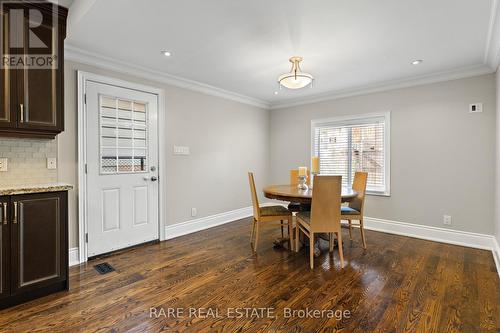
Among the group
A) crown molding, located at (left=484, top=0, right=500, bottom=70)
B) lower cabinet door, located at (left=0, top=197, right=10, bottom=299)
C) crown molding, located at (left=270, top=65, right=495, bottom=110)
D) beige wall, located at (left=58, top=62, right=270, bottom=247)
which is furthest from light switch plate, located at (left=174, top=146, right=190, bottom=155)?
crown molding, located at (left=484, top=0, right=500, bottom=70)

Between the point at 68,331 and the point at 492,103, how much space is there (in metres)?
4.91

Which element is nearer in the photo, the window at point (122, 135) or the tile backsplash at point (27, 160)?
Answer: the tile backsplash at point (27, 160)

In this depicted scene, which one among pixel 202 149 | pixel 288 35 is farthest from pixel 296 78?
pixel 202 149

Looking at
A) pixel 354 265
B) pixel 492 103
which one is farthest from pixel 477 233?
pixel 354 265

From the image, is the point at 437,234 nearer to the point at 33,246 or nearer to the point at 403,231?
the point at 403,231

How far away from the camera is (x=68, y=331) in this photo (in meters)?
1.73

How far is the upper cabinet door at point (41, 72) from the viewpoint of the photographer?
7.18 ft

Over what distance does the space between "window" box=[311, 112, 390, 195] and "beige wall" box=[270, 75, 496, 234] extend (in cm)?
12

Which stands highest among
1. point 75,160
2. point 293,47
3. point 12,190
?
point 293,47

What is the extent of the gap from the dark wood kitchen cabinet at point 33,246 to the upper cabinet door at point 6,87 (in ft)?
2.13

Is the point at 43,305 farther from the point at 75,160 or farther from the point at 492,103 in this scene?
the point at 492,103

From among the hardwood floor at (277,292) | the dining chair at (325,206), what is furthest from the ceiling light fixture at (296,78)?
the hardwood floor at (277,292)

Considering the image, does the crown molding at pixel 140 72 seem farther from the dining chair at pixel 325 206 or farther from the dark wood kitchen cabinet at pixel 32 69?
the dining chair at pixel 325 206

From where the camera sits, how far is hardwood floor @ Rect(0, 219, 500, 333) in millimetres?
1803
